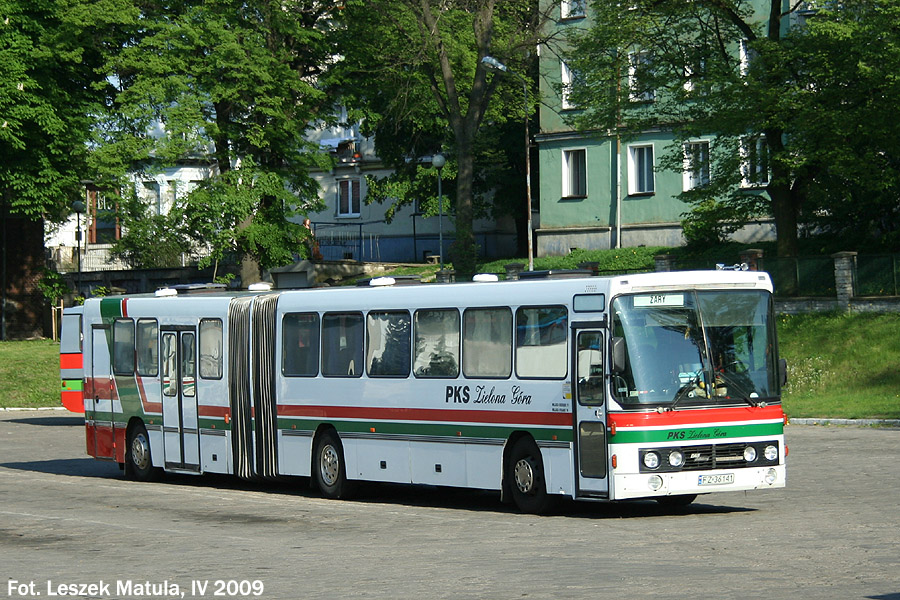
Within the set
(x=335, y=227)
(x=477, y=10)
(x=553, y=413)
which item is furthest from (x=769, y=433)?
(x=335, y=227)

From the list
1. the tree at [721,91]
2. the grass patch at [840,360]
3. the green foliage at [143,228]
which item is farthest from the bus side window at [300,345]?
the green foliage at [143,228]

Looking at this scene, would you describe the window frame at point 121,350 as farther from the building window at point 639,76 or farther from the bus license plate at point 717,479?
the building window at point 639,76

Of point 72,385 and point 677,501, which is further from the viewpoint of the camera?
point 72,385

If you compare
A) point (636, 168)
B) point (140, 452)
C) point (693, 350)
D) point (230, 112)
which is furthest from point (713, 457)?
point (636, 168)

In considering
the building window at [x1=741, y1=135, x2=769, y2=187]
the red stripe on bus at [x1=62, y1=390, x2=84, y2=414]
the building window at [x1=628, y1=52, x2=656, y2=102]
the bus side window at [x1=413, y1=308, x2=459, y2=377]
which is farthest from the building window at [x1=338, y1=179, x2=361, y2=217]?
the bus side window at [x1=413, y1=308, x2=459, y2=377]

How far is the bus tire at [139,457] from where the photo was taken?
947 inches

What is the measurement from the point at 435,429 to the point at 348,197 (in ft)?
199

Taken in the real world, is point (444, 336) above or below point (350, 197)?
below

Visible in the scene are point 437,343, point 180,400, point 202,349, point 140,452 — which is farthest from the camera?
point 140,452

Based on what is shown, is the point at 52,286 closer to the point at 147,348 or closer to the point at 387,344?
the point at 147,348

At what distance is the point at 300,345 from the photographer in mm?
21125

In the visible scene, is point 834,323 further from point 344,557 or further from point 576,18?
point 344,557

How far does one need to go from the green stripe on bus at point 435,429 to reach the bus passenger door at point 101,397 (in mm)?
5149

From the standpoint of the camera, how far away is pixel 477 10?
144 feet
